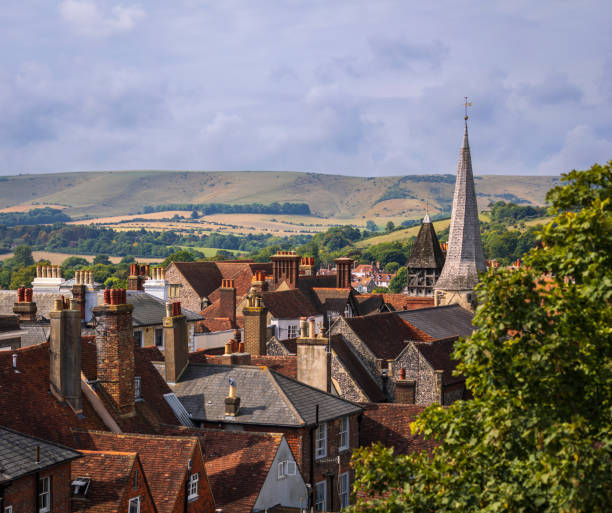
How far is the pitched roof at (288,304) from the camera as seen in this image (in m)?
80.7

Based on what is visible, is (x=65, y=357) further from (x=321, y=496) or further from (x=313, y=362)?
(x=313, y=362)

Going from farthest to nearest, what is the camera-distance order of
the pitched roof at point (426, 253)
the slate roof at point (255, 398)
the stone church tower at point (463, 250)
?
1. the pitched roof at point (426, 253)
2. the stone church tower at point (463, 250)
3. the slate roof at point (255, 398)

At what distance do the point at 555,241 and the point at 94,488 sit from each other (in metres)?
13.0

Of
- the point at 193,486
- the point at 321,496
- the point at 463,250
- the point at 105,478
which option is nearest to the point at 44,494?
the point at 105,478

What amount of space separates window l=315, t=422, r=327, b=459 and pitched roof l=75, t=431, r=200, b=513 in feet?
29.0

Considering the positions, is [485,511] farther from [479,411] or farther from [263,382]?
[263,382]

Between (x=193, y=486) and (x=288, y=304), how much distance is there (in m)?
57.7

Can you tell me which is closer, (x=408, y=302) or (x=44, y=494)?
→ (x=44, y=494)

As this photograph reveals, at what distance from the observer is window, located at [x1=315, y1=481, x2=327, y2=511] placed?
33.9 m

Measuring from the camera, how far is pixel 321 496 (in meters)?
34.3

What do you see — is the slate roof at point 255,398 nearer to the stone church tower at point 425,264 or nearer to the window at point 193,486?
the window at point 193,486

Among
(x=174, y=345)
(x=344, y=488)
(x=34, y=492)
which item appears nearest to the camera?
(x=34, y=492)

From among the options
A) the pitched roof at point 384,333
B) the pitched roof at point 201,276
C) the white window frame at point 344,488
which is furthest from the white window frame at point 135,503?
the pitched roof at point 201,276

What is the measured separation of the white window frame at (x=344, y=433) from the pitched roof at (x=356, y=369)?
12079 mm
